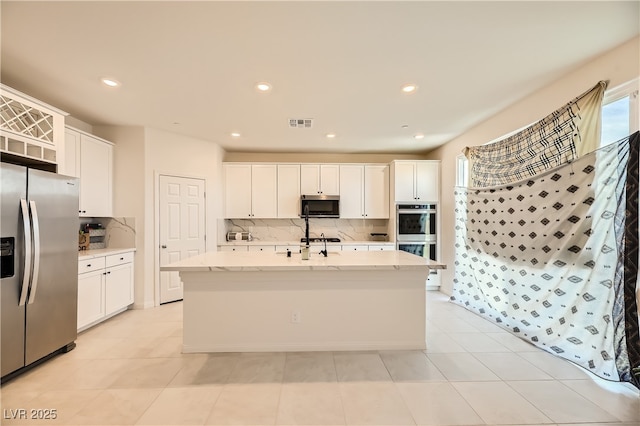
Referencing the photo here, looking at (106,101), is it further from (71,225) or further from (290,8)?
(290,8)

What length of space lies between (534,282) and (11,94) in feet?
16.5

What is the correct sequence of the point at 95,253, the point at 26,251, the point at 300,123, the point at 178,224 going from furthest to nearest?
1. the point at 178,224
2. the point at 300,123
3. the point at 95,253
4. the point at 26,251

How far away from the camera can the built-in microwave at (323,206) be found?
4.90m

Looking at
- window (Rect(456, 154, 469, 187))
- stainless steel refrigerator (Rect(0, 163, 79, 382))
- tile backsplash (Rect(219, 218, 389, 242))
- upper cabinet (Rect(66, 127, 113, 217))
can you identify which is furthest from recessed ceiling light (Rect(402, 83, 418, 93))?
upper cabinet (Rect(66, 127, 113, 217))

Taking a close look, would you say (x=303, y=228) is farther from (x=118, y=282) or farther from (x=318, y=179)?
(x=118, y=282)

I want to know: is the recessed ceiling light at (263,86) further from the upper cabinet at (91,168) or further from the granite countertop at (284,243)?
the granite countertop at (284,243)

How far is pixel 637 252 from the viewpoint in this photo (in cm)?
196

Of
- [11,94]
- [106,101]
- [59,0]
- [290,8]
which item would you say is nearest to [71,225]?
[11,94]

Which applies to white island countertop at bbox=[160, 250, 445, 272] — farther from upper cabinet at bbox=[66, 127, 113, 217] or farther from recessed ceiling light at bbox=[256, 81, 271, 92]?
upper cabinet at bbox=[66, 127, 113, 217]

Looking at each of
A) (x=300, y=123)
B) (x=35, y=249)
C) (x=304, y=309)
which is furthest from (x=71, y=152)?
(x=304, y=309)

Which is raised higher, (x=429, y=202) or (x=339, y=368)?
(x=429, y=202)

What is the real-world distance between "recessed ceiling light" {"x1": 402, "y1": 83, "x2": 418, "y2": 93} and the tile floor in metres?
2.55

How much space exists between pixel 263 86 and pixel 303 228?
3.00m

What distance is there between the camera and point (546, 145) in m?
2.64
